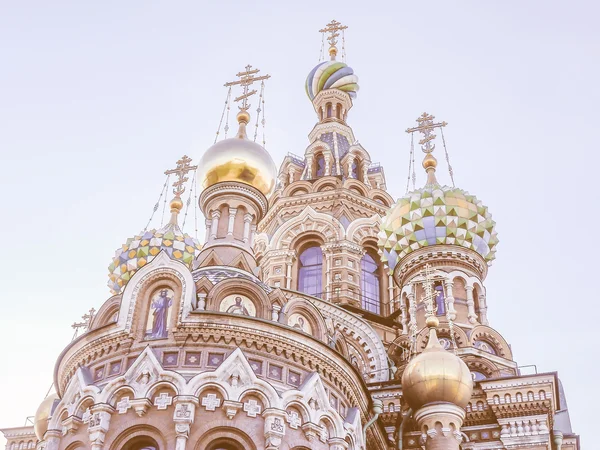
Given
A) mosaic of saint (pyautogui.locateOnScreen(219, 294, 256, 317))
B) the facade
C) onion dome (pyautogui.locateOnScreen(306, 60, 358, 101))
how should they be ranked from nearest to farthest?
the facade < mosaic of saint (pyautogui.locateOnScreen(219, 294, 256, 317)) < onion dome (pyautogui.locateOnScreen(306, 60, 358, 101))

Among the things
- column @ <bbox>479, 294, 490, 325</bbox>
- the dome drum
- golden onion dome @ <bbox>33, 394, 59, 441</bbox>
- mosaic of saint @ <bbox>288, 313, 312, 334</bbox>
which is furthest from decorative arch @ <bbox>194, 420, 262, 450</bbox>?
column @ <bbox>479, 294, 490, 325</bbox>

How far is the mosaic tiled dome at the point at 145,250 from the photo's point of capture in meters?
17.0

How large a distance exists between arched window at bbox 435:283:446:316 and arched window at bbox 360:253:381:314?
2265 mm

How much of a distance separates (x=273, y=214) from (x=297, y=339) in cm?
884

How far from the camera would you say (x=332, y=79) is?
21531 mm

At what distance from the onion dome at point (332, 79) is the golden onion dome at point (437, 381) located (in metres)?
12.1

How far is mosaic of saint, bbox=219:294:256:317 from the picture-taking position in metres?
10.0

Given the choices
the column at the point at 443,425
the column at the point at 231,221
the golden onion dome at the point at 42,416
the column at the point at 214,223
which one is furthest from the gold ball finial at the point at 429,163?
the golden onion dome at the point at 42,416

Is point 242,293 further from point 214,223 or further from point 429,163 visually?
point 429,163

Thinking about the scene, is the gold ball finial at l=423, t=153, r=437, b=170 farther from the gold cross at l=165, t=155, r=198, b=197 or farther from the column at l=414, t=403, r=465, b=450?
the column at l=414, t=403, r=465, b=450

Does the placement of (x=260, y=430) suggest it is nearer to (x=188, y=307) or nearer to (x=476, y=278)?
(x=188, y=307)

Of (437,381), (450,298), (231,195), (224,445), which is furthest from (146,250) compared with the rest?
(224,445)

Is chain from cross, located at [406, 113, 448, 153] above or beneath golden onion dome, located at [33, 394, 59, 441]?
above

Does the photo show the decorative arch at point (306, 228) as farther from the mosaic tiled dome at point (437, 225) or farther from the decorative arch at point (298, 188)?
the mosaic tiled dome at point (437, 225)
